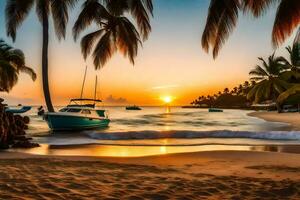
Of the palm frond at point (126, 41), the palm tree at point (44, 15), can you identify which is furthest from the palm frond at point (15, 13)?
the palm frond at point (126, 41)

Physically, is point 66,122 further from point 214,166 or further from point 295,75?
point 295,75

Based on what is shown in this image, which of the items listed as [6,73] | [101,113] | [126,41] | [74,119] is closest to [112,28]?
[126,41]

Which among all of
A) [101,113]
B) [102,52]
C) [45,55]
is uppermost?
[45,55]

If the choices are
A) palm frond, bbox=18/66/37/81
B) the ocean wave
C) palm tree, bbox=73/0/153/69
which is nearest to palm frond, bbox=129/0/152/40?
palm tree, bbox=73/0/153/69

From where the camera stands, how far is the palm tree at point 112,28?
70.5ft

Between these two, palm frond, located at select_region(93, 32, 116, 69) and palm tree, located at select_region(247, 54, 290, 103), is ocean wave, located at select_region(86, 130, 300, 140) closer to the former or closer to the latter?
palm frond, located at select_region(93, 32, 116, 69)

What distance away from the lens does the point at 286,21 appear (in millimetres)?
10391

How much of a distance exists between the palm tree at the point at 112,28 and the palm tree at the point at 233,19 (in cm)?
891

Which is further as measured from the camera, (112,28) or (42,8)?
(42,8)

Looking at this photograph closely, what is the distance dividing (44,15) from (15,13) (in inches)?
81.0

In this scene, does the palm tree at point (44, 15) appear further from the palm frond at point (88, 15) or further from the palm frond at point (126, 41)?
the palm frond at point (126, 41)

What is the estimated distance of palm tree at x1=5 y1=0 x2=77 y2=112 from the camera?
2784 centimetres

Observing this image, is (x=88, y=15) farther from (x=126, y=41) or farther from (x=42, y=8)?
(x=42, y=8)

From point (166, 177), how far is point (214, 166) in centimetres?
270
